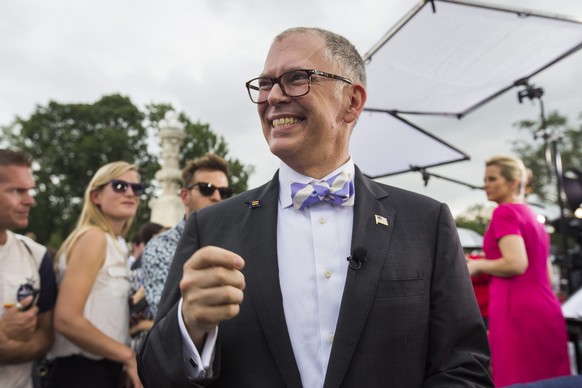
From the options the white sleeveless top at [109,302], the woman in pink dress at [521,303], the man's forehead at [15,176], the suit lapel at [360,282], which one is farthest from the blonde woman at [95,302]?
the woman in pink dress at [521,303]

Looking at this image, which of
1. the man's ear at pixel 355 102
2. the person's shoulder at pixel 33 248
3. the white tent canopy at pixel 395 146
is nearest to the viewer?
the man's ear at pixel 355 102

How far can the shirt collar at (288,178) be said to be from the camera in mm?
2012

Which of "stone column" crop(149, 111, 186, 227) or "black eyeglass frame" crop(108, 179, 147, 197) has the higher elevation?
"stone column" crop(149, 111, 186, 227)

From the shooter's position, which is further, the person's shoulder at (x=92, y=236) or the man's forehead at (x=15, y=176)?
the person's shoulder at (x=92, y=236)

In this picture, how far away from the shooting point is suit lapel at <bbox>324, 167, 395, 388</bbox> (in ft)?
5.23

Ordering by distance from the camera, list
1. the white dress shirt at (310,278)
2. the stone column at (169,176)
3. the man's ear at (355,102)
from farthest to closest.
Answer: the stone column at (169,176), the man's ear at (355,102), the white dress shirt at (310,278)

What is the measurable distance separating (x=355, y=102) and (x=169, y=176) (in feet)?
49.3

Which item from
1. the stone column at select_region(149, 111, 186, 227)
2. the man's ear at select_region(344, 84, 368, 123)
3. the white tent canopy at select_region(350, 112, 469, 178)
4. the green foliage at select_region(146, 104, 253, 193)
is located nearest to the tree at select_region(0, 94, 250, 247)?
the green foliage at select_region(146, 104, 253, 193)

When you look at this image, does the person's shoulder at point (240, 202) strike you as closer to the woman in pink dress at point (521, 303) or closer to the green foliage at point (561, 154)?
the woman in pink dress at point (521, 303)

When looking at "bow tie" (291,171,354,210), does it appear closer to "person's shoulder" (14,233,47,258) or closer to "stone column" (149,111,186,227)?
"person's shoulder" (14,233,47,258)

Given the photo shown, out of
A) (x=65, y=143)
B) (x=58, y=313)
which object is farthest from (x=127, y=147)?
(x=58, y=313)

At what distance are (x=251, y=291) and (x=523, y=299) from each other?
315cm

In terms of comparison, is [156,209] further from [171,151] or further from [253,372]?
[253,372]

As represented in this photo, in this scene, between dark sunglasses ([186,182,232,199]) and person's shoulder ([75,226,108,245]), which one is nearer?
person's shoulder ([75,226,108,245])
